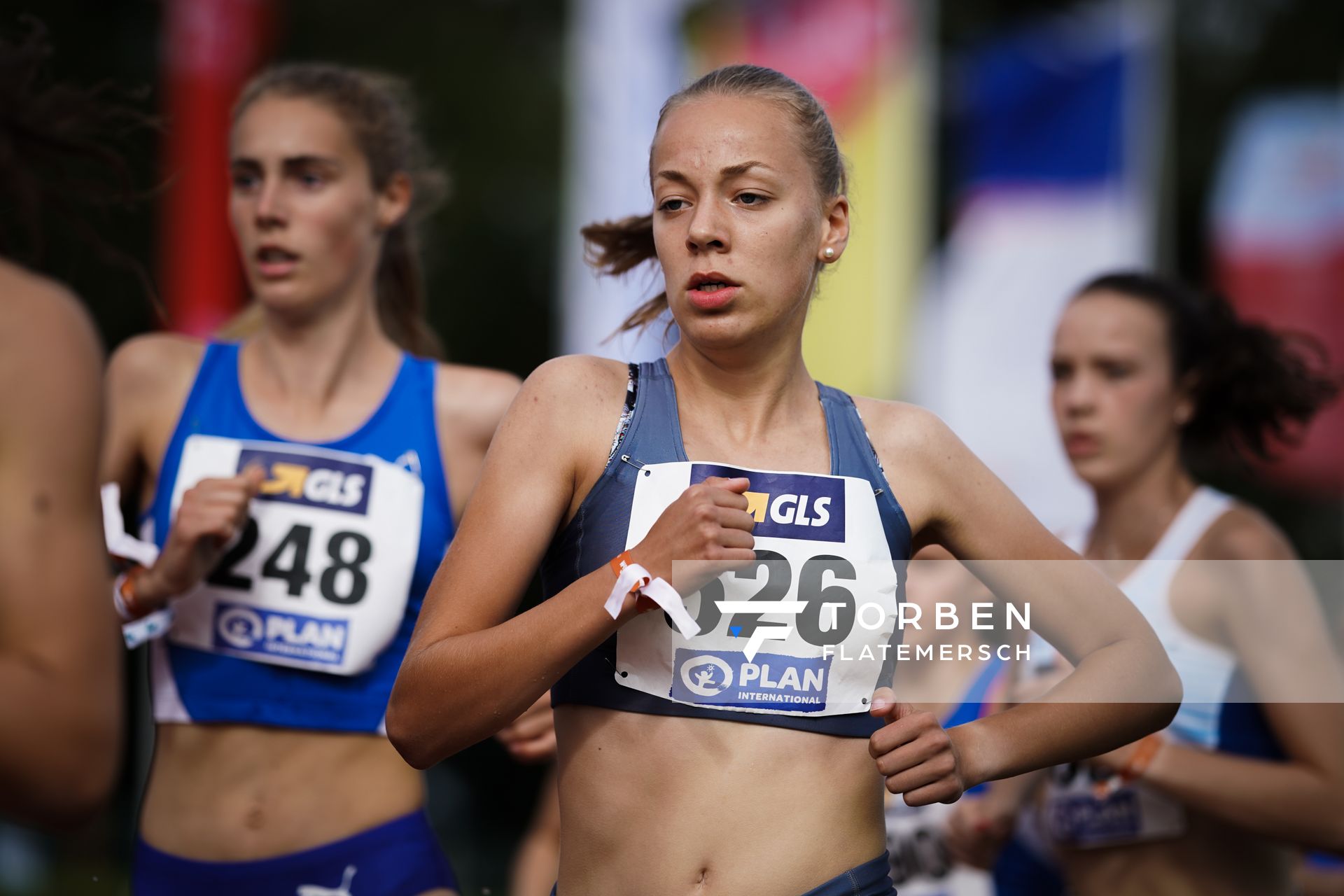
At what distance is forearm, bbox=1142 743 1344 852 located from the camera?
361cm

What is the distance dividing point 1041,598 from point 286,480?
1.81 m

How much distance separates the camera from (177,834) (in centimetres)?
344

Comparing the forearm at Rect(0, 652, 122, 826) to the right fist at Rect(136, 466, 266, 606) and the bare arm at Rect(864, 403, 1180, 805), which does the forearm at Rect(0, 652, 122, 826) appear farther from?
the right fist at Rect(136, 466, 266, 606)

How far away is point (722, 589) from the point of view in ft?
8.14

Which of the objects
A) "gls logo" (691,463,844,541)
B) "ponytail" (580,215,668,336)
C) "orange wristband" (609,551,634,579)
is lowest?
"orange wristband" (609,551,634,579)

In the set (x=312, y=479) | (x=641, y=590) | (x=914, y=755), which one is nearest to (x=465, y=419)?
(x=312, y=479)

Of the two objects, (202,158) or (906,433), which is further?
(202,158)

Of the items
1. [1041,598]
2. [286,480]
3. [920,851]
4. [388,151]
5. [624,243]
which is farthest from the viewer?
[920,851]

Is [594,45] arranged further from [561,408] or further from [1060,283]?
[561,408]

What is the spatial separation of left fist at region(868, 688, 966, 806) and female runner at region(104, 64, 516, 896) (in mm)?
1499

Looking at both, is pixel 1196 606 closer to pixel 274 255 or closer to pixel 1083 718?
pixel 1083 718

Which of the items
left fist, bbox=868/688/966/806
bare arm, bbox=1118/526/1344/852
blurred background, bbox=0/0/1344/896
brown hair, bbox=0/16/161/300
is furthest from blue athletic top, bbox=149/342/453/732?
blurred background, bbox=0/0/1344/896

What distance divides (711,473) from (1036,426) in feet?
20.1

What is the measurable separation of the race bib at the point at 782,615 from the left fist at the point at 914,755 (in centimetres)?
14
